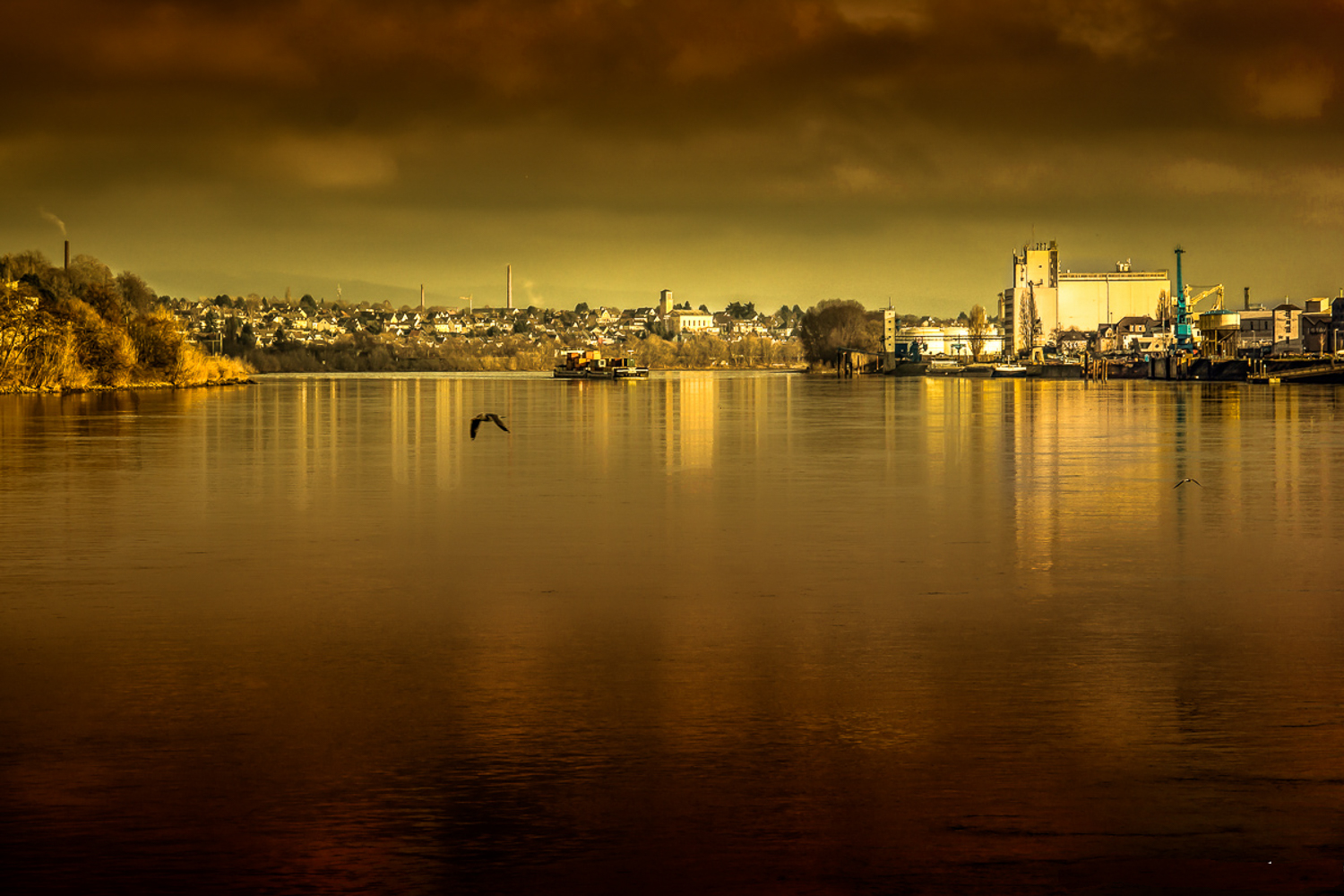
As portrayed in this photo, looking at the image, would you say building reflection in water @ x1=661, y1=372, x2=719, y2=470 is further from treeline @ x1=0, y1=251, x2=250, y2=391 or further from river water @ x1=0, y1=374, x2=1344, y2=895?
treeline @ x1=0, y1=251, x2=250, y2=391

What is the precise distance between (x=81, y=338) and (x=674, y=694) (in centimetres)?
10220

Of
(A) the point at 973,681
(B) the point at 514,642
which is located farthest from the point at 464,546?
(A) the point at 973,681

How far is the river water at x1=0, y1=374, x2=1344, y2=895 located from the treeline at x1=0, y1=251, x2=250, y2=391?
2864 inches

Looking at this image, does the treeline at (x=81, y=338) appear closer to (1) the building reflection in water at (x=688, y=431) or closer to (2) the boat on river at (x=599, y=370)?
(1) the building reflection in water at (x=688, y=431)

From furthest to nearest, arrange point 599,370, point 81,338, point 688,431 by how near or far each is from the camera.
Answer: point 599,370 → point 81,338 → point 688,431

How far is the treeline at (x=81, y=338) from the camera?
304ft

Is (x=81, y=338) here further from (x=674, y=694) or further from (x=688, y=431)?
(x=674, y=694)

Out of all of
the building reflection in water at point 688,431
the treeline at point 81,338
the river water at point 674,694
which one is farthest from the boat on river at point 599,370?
the river water at point 674,694

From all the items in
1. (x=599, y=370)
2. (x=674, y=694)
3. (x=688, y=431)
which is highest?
(x=599, y=370)

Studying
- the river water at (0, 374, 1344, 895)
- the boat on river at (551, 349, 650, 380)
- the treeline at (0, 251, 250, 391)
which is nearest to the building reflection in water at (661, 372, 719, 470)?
the river water at (0, 374, 1344, 895)

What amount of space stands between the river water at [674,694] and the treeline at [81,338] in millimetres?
72752

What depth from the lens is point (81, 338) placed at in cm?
10319

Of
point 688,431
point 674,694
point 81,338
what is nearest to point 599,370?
point 81,338

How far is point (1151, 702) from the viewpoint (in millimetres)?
10344
